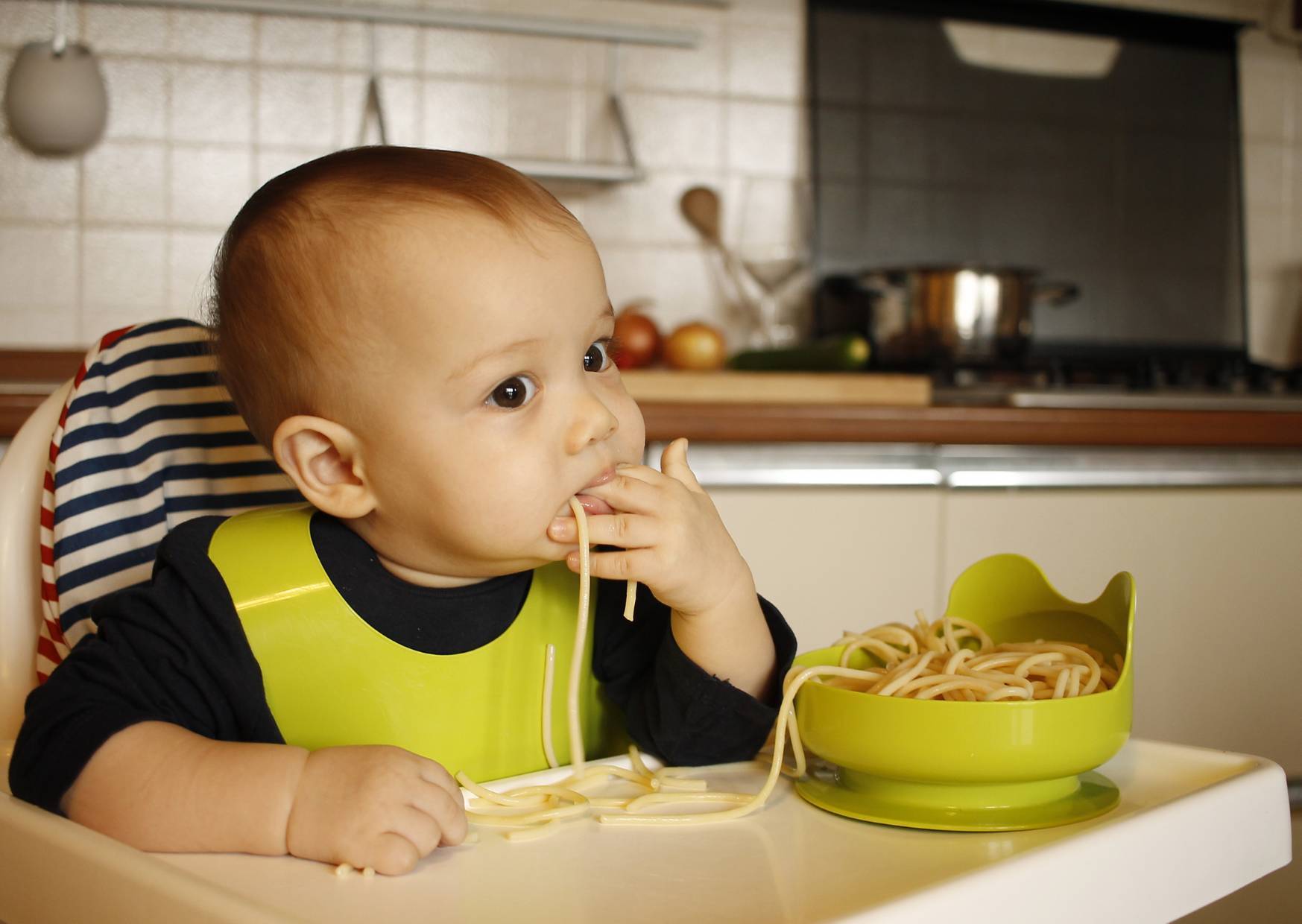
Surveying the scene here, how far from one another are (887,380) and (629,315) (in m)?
0.57

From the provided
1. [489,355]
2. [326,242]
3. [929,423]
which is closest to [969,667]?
[489,355]

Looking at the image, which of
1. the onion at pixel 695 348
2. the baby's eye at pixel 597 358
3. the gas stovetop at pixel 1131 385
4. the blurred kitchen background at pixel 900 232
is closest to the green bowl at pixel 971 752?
the baby's eye at pixel 597 358

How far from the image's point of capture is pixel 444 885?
544 mm

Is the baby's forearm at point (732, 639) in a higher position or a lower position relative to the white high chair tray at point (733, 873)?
higher

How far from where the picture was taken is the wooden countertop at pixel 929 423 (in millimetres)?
1803

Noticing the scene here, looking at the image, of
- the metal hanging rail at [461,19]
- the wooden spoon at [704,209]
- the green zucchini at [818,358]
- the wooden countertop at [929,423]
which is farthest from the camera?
the wooden spoon at [704,209]

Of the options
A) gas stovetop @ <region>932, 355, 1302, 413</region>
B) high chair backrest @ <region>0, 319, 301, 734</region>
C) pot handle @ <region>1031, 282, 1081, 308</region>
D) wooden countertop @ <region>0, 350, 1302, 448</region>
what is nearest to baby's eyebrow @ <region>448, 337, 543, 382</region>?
high chair backrest @ <region>0, 319, 301, 734</region>

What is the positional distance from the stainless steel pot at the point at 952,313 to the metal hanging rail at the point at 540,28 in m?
0.52

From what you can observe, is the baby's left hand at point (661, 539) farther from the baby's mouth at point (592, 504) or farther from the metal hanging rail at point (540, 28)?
the metal hanging rail at point (540, 28)

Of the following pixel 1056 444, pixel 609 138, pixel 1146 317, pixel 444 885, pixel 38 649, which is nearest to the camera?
pixel 444 885

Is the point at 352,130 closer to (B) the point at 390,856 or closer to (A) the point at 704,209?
(A) the point at 704,209

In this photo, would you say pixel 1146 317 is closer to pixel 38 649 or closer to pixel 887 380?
pixel 887 380

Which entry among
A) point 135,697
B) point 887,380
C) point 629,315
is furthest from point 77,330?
point 135,697

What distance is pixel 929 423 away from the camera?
74.8 inches
